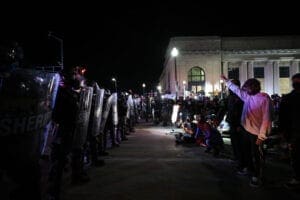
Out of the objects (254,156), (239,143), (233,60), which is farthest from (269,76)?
(254,156)

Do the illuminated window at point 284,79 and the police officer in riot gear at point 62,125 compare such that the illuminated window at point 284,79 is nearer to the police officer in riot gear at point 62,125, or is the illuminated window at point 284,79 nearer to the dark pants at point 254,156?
the dark pants at point 254,156

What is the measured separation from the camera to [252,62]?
7244 cm

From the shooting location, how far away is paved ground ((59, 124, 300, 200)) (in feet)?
21.2

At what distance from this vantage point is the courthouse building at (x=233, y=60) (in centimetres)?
6881

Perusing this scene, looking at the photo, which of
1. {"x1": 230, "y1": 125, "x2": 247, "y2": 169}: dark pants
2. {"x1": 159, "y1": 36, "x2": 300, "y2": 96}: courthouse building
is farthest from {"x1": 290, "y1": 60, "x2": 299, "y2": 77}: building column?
{"x1": 230, "y1": 125, "x2": 247, "y2": 169}: dark pants

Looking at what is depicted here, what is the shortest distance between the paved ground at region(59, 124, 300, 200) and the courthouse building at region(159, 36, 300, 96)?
185 feet

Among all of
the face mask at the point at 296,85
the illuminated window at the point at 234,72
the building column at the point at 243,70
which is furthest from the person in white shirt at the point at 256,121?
the building column at the point at 243,70

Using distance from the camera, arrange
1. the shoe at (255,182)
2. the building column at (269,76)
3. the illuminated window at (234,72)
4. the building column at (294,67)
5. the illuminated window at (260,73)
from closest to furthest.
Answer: the shoe at (255,182), the illuminated window at (234,72), the building column at (294,67), the building column at (269,76), the illuminated window at (260,73)

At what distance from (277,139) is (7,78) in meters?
9.13

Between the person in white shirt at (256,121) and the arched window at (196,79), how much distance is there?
6181 cm

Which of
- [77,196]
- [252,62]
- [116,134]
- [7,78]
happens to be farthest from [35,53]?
[252,62]

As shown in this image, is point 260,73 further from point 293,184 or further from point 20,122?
point 20,122

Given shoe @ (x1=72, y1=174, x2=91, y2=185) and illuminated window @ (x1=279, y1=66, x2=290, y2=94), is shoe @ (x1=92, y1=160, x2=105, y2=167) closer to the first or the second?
shoe @ (x1=72, y1=174, x2=91, y2=185)

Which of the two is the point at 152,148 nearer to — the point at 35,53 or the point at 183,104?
the point at 183,104
